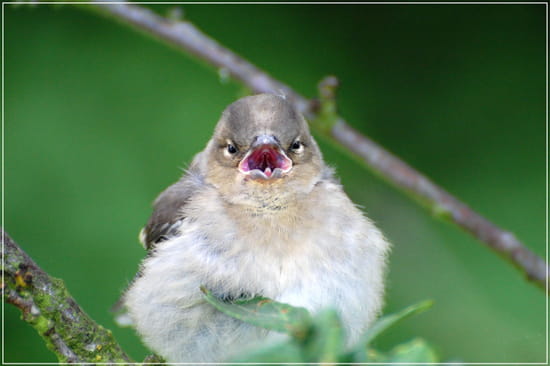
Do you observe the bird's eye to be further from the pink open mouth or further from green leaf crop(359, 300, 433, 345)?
green leaf crop(359, 300, 433, 345)

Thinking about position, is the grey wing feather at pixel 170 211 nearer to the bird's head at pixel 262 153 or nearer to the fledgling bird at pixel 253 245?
the fledgling bird at pixel 253 245

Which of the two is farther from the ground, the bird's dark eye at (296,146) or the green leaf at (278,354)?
the bird's dark eye at (296,146)

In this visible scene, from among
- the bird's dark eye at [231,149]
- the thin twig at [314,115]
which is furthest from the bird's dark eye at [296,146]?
the thin twig at [314,115]

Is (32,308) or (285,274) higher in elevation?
(285,274)

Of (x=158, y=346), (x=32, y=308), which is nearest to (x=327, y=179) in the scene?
(x=158, y=346)

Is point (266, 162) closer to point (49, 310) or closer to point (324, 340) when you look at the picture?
point (49, 310)

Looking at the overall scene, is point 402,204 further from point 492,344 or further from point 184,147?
point 184,147
